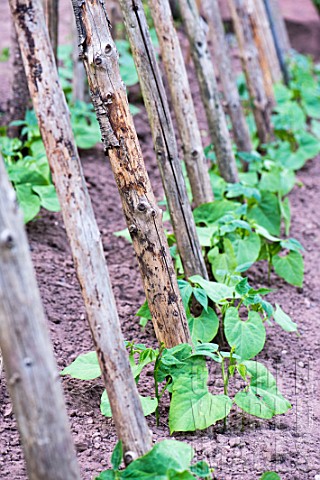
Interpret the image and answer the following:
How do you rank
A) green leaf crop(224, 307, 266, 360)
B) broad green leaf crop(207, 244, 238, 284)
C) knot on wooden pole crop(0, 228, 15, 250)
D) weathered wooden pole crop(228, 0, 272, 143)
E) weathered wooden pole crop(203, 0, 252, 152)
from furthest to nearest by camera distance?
weathered wooden pole crop(228, 0, 272, 143) → weathered wooden pole crop(203, 0, 252, 152) → broad green leaf crop(207, 244, 238, 284) → green leaf crop(224, 307, 266, 360) → knot on wooden pole crop(0, 228, 15, 250)

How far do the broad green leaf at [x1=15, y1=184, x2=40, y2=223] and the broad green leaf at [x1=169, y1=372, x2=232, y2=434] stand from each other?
140cm

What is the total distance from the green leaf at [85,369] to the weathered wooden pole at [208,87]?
6.23ft

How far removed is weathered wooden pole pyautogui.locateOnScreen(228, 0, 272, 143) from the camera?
4.91 meters

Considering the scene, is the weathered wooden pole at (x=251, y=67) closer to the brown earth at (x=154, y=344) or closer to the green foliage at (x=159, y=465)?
the brown earth at (x=154, y=344)

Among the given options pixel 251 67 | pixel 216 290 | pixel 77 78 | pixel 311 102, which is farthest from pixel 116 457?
pixel 311 102

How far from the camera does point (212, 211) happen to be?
3400 millimetres

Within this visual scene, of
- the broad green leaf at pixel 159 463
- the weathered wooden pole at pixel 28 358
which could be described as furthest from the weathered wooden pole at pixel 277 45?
the weathered wooden pole at pixel 28 358

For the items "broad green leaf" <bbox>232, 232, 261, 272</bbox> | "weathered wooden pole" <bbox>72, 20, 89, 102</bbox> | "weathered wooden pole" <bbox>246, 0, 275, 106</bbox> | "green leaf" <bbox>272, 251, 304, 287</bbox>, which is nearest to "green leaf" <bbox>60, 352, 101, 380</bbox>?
"broad green leaf" <bbox>232, 232, 261, 272</bbox>

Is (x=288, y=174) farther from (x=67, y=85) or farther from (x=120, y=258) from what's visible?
(x=67, y=85)

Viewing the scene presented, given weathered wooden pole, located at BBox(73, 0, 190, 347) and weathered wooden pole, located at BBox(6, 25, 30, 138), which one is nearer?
weathered wooden pole, located at BBox(73, 0, 190, 347)

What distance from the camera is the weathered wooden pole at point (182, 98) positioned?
10.4ft

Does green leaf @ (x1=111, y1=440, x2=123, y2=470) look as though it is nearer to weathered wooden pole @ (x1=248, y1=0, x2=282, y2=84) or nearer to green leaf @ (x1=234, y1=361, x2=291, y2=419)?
green leaf @ (x1=234, y1=361, x2=291, y2=419)

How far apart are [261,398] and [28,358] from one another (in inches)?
46.9

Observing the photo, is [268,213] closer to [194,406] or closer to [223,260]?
[223,260]
